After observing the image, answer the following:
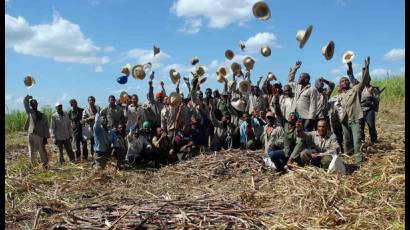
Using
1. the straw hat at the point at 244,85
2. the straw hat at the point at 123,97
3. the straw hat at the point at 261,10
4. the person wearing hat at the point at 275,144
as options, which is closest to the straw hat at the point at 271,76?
→ the straw hat at the point at 244,85

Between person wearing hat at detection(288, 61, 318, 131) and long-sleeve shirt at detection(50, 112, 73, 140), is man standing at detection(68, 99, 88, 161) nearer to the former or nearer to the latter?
long-sleeve shirt at detection(50, 112, 73, 140)

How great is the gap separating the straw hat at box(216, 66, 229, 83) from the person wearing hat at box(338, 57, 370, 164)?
3.59 metres

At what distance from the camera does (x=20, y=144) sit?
53.4 ft

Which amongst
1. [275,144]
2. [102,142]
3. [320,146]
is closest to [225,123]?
[275,144]

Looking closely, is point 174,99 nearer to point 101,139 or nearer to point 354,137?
point 101,139

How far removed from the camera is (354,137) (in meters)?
8.62

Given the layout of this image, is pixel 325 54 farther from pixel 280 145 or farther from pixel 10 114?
pixel 10 114

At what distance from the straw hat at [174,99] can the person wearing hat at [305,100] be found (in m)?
2.78

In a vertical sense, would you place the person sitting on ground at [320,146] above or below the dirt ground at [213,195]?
above

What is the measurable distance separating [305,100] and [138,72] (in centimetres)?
441

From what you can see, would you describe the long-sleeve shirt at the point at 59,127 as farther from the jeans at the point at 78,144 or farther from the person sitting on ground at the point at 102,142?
the person sitting on ground at the point at 102,142

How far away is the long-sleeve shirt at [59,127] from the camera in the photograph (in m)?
11.0

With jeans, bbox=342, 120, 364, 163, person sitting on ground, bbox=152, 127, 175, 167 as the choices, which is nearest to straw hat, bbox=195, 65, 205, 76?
person sitting on ground, bbox=152, 127, 175, 167
